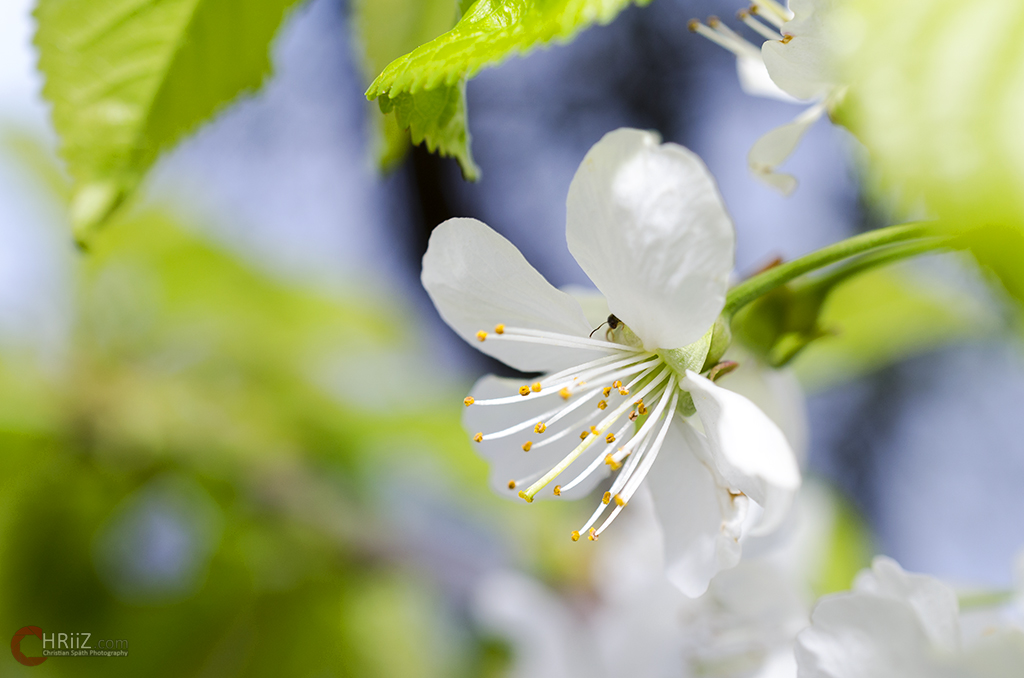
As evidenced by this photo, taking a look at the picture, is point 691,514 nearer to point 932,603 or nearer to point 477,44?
point 932,603

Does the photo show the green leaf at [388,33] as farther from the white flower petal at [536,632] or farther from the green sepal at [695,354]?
the white flower petal at [536,632]

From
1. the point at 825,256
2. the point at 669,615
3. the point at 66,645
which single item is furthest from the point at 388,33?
the point at 66,645

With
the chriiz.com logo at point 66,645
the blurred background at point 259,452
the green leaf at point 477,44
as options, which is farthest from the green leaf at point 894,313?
the chriiz.com logo at point 66,645

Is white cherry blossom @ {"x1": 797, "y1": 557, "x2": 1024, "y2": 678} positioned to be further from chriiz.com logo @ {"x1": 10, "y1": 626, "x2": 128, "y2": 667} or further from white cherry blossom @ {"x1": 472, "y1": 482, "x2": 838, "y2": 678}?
chriiz.com logo @ {"x1": 10, "y1": 626, "x2": 128, "y2": 667}

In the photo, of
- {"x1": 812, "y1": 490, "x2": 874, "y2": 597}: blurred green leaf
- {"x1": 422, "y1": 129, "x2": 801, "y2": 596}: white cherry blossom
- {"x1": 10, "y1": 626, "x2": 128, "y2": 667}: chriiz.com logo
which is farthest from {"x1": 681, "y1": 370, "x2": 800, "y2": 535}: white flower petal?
{"x1": 10, "y1": 626, "x2": 128, "y2": 667}: chriiz.com logo

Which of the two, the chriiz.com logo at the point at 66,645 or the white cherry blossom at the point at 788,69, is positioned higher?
the white cherry blossom at the point at 788,69
